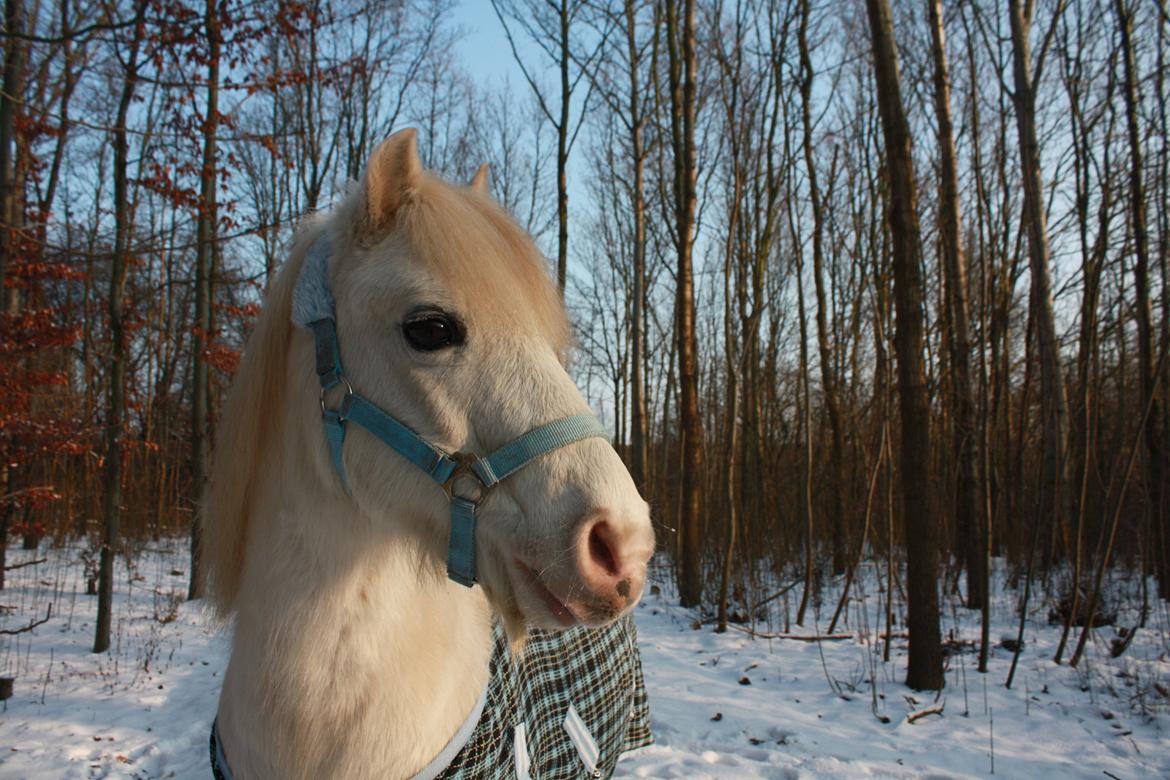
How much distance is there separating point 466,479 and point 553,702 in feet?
3.92

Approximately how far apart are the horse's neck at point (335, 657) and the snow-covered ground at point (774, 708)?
313 centimetres

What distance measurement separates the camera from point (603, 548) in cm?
125

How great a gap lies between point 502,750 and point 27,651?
699 cm

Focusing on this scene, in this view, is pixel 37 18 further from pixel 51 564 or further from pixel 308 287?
pixel 51 564

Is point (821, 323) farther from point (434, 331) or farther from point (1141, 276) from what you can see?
point (434, 331)

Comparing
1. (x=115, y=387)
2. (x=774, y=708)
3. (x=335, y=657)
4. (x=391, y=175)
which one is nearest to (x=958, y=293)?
(x=774, y=708)

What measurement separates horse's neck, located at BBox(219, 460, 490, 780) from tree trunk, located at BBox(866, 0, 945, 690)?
430 centimetres

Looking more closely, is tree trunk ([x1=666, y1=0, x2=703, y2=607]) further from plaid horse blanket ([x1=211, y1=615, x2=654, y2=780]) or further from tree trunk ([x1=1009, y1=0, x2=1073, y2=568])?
plaid horse blanket ([x1=211, y1=615, x2=654, y2=780])

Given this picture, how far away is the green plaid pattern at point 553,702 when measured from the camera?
168 cm

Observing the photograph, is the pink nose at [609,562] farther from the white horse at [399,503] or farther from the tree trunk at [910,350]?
the tree trunk at [910,350]

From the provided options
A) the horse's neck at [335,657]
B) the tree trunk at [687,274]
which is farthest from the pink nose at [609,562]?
the tree trunk at [687,274]

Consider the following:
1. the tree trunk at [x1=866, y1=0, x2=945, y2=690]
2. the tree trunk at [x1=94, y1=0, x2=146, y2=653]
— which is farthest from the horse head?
the tree trunk at [x1=94, y1=0, x2=146, y2=653]

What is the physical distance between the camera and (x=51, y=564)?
1191cm

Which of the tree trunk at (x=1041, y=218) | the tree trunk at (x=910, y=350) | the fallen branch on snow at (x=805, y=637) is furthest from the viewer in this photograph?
the tree trunk at (x=1041, y=218)
